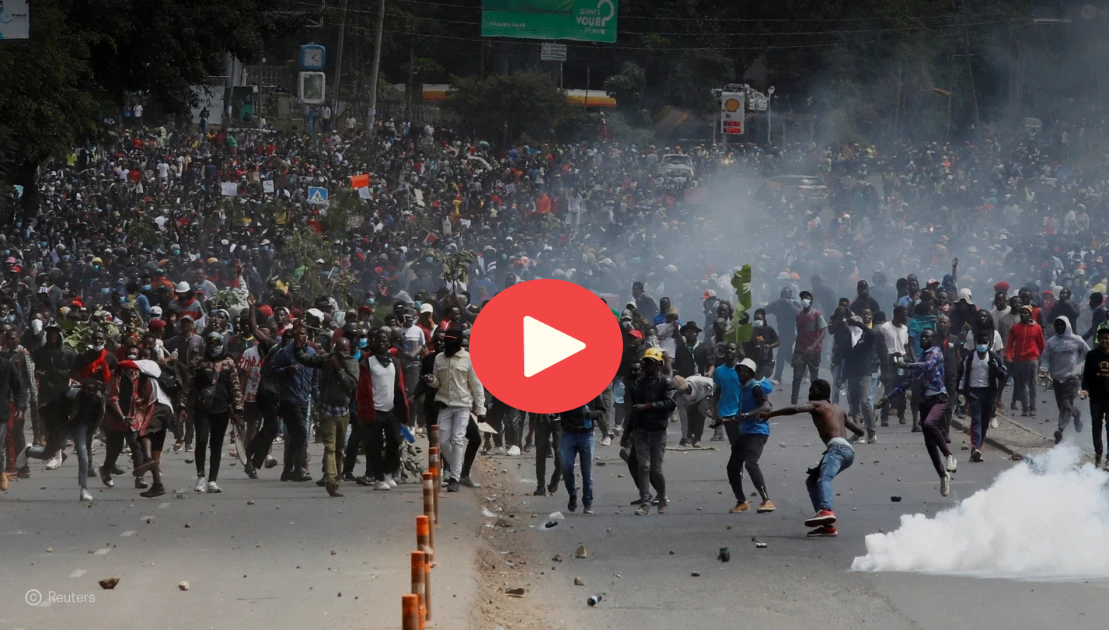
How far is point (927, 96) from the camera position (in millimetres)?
63844

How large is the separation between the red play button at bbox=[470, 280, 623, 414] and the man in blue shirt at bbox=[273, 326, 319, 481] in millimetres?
3589

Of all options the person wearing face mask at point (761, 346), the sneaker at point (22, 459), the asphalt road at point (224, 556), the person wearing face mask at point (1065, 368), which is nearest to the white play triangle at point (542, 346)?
the asphalt road at point (224, 556)

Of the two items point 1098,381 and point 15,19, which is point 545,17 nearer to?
point 15,19

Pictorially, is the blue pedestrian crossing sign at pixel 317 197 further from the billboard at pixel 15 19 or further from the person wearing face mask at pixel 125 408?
the person wearing face mask at pixel 125 408

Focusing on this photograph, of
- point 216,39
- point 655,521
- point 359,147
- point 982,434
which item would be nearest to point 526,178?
point 359,147

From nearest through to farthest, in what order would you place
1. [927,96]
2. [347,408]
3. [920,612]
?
[920,612]
[347,408]
[927,96]

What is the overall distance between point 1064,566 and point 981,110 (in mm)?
59695

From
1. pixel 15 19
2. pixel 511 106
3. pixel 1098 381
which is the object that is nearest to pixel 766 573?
pixel 1098 381

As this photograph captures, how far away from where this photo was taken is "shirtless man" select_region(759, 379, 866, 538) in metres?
11.4

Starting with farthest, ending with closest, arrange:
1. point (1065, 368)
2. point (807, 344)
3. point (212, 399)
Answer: point (807, 344), point (1065, 368), point (212, 399)

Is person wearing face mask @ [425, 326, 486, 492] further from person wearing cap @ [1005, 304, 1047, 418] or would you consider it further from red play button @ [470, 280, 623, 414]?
person wearing cap @ [1005, 304, 1047, 418]

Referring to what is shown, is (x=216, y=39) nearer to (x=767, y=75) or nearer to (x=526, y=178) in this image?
(x=526, y=178)

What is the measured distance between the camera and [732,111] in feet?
172

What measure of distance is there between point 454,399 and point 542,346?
10.7 ft
